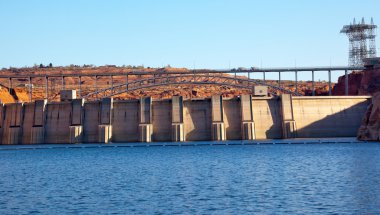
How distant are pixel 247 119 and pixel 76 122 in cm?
2643

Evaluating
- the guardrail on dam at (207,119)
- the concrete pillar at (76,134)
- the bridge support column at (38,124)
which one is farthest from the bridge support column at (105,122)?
the bridge support column at (38,124)

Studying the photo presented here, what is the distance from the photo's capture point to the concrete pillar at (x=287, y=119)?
93.7 meters

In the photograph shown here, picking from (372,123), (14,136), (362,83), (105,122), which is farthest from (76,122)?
(362,83)

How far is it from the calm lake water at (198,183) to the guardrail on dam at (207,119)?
73.2 feet

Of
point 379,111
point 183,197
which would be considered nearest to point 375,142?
point 379,111

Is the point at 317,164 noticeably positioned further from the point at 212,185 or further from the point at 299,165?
the point at 212,185

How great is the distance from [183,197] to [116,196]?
4.11 metres

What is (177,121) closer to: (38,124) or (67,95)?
(67,95)

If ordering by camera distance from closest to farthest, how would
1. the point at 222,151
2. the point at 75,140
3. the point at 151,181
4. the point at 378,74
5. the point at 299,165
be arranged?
the point at 151,181 < the point at 299,165 < the point at 222,151 < the point at 75,140 < the point at 378,74

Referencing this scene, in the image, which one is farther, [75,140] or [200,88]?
[200,88]

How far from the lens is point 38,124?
3939 inches

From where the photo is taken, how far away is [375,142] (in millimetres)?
81875

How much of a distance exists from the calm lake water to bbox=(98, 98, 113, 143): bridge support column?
911 inches

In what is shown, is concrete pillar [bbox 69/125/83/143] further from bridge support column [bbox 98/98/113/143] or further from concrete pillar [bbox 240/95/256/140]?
concrete pillar [bbox 240/95/256/140]
